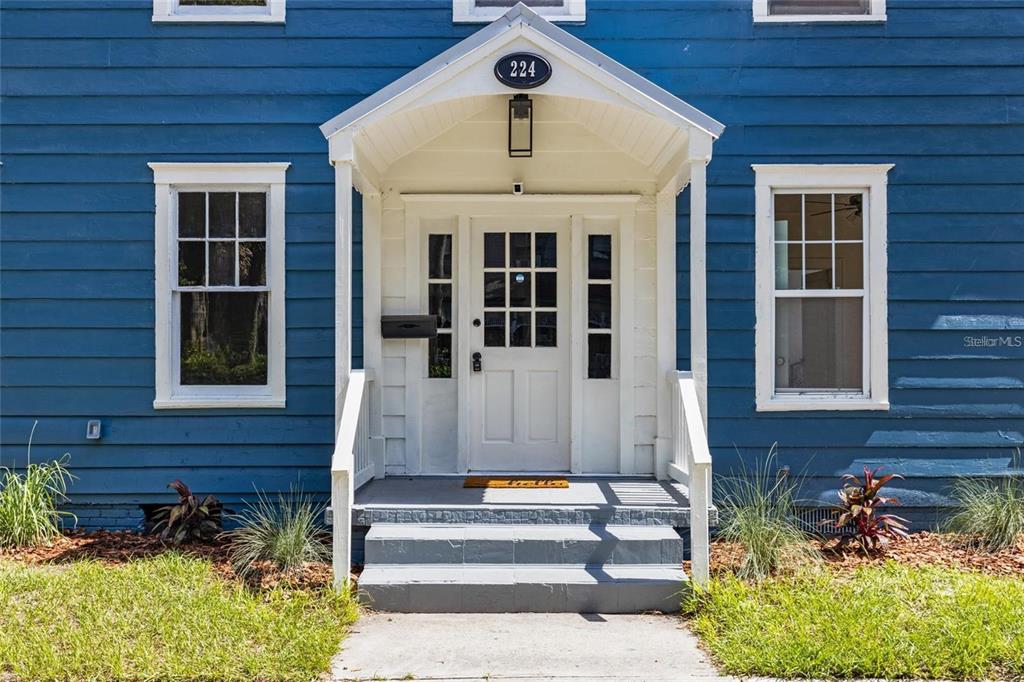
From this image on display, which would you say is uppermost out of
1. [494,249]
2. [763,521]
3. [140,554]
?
[494,249]

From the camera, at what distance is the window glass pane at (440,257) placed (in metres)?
6.25

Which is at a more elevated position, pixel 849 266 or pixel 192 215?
pixel 192 215

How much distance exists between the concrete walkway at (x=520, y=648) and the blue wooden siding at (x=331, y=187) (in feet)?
6.47

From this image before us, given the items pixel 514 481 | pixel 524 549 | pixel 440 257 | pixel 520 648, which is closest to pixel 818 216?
pixel 440 257

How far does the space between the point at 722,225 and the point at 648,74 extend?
1.25 meters

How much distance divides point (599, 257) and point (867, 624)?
10.6 feet

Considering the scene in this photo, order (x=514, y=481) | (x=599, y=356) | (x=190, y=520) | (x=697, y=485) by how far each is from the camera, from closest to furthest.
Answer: (x=697, y=485)
(x=190, y=520)
(x=514, y=481)
(x=599, y=356)

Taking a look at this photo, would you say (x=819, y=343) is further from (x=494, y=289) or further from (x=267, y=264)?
(x=267, y=264)

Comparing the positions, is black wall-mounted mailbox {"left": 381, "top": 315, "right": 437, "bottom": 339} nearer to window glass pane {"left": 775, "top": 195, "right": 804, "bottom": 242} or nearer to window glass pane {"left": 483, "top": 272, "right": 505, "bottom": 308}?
window glass pane {"left": 483, "top": 272, "right": 505, "bottom": 308}

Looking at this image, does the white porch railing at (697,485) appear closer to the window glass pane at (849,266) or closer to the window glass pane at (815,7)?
the window glass pane at (849,266)

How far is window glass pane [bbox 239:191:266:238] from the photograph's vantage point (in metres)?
6.06

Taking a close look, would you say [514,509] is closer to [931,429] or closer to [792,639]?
[792,639]

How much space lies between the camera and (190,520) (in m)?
5.55

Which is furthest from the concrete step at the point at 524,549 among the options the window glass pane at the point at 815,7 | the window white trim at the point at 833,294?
the window glass pane at the point at 815,7
